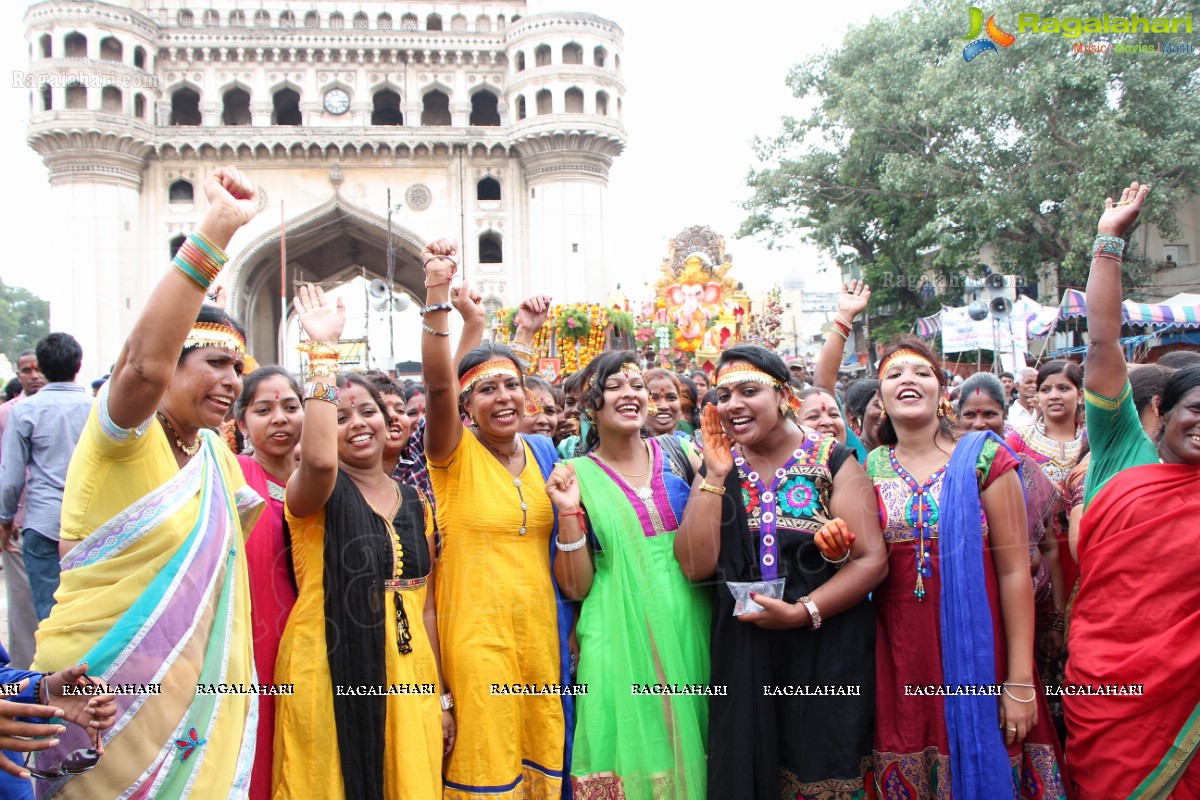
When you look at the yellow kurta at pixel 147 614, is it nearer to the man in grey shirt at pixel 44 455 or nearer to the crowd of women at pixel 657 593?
the crowd of women at pixel 657 593

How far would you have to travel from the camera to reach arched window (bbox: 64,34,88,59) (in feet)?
76.9

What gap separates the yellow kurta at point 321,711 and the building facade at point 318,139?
22.7m

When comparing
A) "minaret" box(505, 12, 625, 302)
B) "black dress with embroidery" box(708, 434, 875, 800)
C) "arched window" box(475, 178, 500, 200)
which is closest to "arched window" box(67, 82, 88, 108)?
"arched window" box(475, 178, 500, 200)

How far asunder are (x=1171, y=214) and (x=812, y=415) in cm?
1468

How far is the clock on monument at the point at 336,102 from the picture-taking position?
1004 inches

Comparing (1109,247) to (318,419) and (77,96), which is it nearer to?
(318,419)

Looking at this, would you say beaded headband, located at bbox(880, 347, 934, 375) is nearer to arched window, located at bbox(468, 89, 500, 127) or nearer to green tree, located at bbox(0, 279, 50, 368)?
arched window, located at bbox(468, 89, 500, 127)

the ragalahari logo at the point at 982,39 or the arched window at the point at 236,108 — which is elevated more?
the arched window at the point at 236,108

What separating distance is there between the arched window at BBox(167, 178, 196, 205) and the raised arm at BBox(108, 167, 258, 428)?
26.0 meters

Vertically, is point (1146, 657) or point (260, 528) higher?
point (260, 528)

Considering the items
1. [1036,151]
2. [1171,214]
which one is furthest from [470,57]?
[1171,214]

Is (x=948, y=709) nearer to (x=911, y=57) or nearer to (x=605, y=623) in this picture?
(x=605, y=623)

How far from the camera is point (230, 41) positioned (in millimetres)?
24953

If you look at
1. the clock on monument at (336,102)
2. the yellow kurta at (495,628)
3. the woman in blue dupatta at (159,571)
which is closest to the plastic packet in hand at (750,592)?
the yellow kurta at (495,628)
